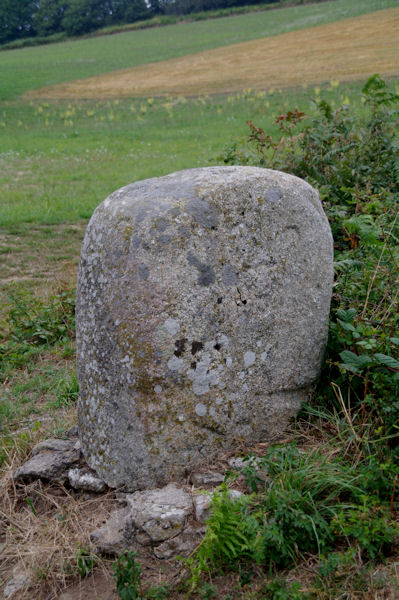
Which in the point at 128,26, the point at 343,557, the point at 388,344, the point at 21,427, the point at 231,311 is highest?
the point at 128,26

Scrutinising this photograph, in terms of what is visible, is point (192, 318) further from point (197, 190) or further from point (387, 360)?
point (387, 360)

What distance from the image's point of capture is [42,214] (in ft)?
32.9

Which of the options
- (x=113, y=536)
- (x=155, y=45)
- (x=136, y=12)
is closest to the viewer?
(x=113, y=536)

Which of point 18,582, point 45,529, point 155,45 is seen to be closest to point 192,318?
point 45,529

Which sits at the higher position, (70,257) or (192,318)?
(192,318)

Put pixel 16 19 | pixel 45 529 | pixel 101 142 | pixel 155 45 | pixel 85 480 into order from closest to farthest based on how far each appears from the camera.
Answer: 1. pixel 45 529
2. pixel 85 480
3. pixel 101 142
4. pixel 155 45
5. pixel 16 19

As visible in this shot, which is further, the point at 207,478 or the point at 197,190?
the point at 197,190

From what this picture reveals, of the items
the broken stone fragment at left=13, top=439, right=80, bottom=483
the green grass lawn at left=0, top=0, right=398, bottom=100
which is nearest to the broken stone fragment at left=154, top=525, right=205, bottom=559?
the broken stone fragment at left=13, top=439, right=80, bottom=483

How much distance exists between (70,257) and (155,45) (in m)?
48.0

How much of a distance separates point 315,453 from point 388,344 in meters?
0.76

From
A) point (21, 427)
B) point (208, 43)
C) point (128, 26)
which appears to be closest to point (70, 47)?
point (128, 26)

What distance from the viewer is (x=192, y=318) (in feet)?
9.89

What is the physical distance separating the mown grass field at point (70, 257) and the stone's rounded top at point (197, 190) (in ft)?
3.14

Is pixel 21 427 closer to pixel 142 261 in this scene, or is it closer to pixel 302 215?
pixel 142 261
